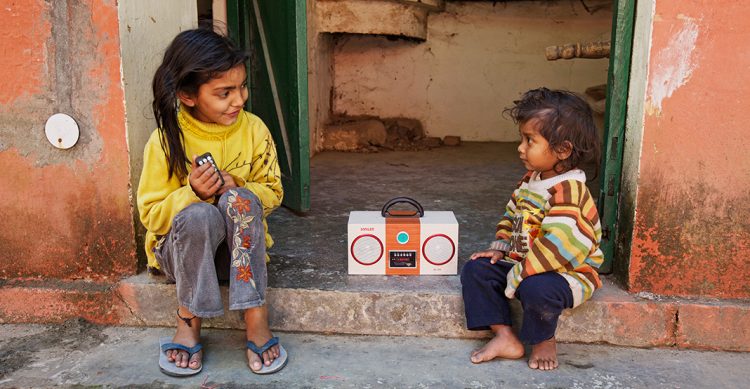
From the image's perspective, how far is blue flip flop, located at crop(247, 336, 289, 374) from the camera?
2.12 m

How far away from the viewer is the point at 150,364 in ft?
7.20

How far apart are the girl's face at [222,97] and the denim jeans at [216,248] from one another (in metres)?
0.28

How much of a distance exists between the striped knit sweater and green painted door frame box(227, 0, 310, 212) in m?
1.42

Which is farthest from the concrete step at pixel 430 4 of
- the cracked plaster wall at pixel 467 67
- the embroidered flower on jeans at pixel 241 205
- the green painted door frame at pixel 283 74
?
the embroidered flower on jeans at pixel 241 205

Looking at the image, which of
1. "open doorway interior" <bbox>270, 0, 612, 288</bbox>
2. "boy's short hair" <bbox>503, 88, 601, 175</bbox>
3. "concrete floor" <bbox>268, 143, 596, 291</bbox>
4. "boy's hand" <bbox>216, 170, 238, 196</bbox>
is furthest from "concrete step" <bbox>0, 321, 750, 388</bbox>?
"open doorway interior" <bbox>270, 0, 612, 288</bbox>

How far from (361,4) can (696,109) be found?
4.06 m

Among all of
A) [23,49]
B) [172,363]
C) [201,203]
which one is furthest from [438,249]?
[23,49]

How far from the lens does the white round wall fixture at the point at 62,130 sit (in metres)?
2.44

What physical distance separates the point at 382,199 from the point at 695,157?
194cm

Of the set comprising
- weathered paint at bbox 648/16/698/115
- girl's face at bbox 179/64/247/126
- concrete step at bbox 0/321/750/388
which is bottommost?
concrete step at bbox 0/321/750/388

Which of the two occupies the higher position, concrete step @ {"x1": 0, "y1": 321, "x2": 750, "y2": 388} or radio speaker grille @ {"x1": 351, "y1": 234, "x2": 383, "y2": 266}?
radio speaker grille @ {"x1": 351, "y1": 234, "x2": 383, "y2": 266}

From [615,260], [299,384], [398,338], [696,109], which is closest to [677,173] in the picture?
[696,109]

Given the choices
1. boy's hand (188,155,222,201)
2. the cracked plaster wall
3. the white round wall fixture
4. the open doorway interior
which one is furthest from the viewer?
the cracked plaster wall

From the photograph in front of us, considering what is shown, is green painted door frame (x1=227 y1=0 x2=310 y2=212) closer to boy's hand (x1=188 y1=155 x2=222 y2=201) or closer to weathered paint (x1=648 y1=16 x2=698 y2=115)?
boy's hand (x1=188 y1=155 x2=222 y2=201)
